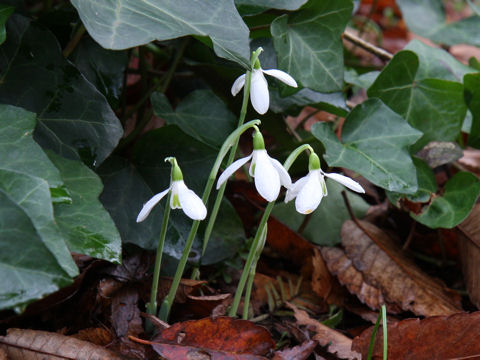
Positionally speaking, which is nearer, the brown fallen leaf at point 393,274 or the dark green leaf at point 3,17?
the dark green leaf at point 3,17

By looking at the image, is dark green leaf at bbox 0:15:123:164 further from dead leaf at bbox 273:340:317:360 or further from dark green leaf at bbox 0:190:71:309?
dead leaf at bbox 273:340:317:360

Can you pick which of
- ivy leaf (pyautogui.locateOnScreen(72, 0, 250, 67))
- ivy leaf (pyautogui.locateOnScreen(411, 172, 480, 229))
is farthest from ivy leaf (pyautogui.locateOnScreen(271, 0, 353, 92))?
ivy leaf (pyautogui.locateOnScreen(411, 172, 480, 229))

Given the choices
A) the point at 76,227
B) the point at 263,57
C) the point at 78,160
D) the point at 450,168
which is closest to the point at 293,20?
the point at 263,57

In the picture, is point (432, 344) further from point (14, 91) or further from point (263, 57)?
point (14, 91)

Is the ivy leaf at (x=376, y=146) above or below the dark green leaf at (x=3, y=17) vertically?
below

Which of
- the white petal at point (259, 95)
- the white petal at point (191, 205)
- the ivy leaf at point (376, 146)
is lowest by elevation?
the ivy leaf at point (376, 146)

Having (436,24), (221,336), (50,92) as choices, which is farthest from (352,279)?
(436,24)

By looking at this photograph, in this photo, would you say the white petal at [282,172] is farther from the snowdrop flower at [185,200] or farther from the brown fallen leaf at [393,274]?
the brown fallen leaf at [393,274]

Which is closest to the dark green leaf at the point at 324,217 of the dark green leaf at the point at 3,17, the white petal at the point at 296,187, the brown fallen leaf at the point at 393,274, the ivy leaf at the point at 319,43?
the brown fallen leaf at the point at 393,274
